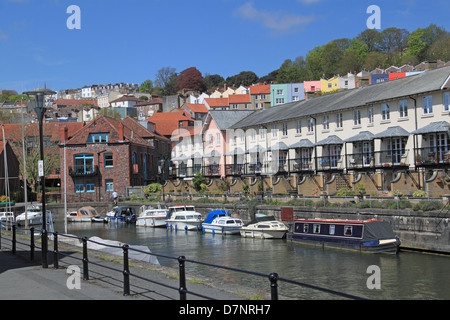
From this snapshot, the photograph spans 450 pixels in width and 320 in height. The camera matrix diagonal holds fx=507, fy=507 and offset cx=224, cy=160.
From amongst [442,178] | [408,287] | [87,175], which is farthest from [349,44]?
[408,287]

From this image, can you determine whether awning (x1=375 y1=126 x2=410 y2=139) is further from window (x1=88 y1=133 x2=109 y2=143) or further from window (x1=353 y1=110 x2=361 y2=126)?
window (x1=88 y1=133 x2=109 y2=143)

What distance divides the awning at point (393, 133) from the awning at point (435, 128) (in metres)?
1.70

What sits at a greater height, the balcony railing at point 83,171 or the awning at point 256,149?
the awning at point 256,149

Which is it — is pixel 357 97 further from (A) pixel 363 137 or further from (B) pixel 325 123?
(A) pixel 363 137

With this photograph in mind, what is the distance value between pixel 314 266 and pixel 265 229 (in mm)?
12685

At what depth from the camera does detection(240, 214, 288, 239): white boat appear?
3953 centimetres

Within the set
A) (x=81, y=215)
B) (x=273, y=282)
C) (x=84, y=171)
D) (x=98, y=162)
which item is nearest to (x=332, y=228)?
(x=273, y=282)

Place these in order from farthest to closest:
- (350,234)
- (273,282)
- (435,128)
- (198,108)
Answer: (198,108) → (435,128) → (350,234) → (273,282)

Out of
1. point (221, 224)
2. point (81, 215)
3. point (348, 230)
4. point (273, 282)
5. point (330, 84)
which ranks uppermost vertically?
point (330, 84)

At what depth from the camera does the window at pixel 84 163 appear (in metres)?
68.4

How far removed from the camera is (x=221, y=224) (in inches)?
1762

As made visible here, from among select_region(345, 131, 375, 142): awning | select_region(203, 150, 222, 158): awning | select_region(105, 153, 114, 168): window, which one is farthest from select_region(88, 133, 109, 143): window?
select_region(345, 131, 375, 142): awning

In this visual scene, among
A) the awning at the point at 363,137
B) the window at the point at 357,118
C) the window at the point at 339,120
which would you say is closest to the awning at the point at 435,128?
the awning at the point at 363,137

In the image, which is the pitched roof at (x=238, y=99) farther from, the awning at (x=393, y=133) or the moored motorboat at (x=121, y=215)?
the awning at (x=393, y=133)
